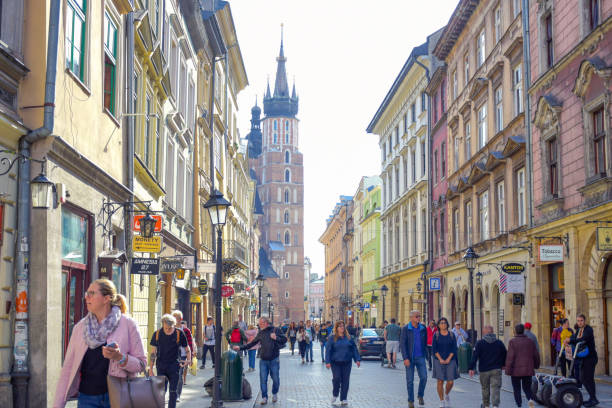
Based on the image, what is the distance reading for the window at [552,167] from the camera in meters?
22.5

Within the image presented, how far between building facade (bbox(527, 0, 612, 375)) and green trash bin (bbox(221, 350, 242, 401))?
8188 mm

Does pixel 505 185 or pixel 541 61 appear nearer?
pixel 541 61

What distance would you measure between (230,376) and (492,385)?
5057 mm

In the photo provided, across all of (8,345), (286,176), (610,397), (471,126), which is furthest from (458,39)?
(286,176)

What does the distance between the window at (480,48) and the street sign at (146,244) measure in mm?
19248

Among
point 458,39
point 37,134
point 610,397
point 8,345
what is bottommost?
point 610,397

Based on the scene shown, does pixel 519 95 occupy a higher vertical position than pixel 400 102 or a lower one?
lower

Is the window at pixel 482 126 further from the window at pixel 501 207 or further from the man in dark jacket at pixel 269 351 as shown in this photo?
the man in dark jacket at pixel 269 351

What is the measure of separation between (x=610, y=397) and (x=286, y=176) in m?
124

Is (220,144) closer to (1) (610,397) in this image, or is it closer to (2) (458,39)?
(2) (458,39)

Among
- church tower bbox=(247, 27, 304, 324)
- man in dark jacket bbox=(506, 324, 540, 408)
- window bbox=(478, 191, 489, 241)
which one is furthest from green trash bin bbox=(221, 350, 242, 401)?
church tower bbox=(247, 27, 304, 324)

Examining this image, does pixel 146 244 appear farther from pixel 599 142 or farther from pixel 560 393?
pixel 599 142

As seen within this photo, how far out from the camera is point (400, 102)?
164 feet

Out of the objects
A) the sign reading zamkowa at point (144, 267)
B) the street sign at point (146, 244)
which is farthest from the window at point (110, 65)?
the sign reading zamkowa at point (144, 267)
